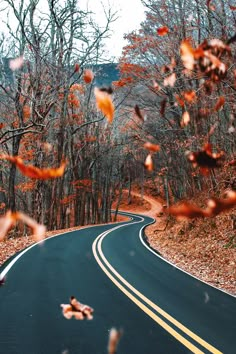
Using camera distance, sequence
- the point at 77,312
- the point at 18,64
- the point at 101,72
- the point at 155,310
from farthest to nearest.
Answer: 1. the point at 101,72
2. the point at 18,64
3. the point at 155,310
4. the point at 77,312

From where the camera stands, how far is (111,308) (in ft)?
25.0

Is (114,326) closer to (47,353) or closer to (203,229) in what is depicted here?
(47,353)

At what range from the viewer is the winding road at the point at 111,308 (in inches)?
225

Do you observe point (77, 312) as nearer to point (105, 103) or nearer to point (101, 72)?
point (105, 103)

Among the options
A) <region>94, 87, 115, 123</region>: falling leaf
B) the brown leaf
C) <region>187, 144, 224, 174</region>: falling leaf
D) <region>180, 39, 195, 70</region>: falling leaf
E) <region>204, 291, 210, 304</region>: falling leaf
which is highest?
<region>180, 39, 195, 70</region>: falling leaf

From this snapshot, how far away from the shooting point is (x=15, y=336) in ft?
19.3

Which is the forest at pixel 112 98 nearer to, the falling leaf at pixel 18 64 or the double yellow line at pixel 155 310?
the falling leaf at pixel 18 64

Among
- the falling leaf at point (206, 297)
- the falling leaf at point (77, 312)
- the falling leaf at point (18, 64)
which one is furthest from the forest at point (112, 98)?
the falling leaf at point (77, 312)

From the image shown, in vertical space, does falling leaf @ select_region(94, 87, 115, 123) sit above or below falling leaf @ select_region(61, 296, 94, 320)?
above

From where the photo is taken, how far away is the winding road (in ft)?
18.7

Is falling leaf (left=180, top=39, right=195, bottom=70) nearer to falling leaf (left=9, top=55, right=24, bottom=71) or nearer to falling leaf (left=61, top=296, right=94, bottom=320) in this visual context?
falling leaf (left=61, top=296, right=94, bottom=320)

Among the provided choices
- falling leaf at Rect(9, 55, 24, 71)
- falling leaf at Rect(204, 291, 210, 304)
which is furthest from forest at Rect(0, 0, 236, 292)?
falling leaf at Rect(204, 291, 210, 304)

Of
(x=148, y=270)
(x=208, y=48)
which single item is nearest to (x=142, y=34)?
(x=148, y=270)

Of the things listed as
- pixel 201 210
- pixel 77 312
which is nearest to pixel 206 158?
pixel 201 210
